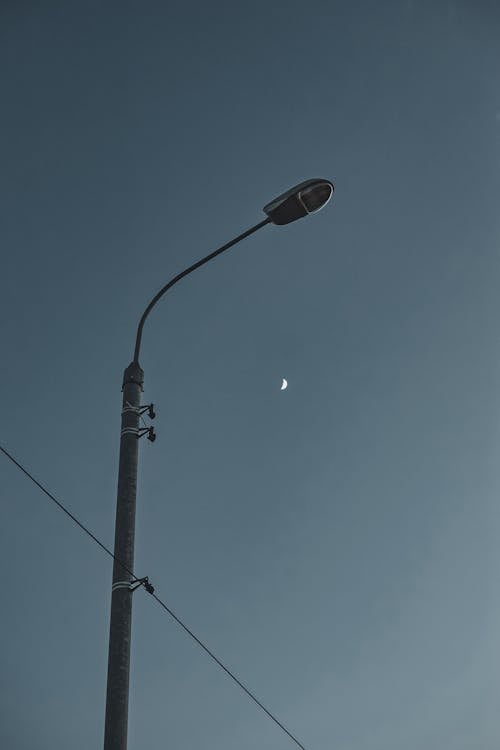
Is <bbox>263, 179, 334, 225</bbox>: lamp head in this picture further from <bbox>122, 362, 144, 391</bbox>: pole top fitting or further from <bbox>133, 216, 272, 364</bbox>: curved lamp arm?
<bbox>122, 362, 144, 391</bbox>: pole top fitting

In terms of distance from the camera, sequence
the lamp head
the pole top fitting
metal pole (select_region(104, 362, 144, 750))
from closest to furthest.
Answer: metal pole (select_region(104, 362, 144, 750)) < the pole top fitting < the lamp head

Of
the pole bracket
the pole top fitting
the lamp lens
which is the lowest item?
the pole bracket

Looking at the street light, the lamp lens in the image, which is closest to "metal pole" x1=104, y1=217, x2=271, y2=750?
the street light

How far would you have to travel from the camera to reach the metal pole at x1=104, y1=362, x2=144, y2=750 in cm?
634

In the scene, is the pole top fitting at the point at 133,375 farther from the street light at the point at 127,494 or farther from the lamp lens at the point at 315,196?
the lamp lens at the point at 315,196

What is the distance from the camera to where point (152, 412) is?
8.21 m

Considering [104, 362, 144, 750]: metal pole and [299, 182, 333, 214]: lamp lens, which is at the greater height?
[299, 182, 333, 214]: lamp lens

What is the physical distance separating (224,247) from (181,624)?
471 centimetres

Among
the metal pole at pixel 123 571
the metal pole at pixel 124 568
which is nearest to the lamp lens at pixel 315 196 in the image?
the metal pole at pixel 124 568

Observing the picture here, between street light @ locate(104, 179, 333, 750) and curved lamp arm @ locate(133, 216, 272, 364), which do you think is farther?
curved lamp arm @ locate(133, 216, 272, 364)

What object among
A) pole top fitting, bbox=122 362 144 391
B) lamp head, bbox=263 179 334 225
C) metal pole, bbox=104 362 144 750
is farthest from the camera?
lamp head, bbox=263 179 334 225

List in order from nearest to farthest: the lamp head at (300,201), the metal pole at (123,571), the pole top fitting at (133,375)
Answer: the metal pole at (123,571), the pole top fitting at (133,375), the lamp head at (300,201)

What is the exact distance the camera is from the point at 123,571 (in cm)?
707

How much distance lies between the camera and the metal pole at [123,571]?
634 centimetres
